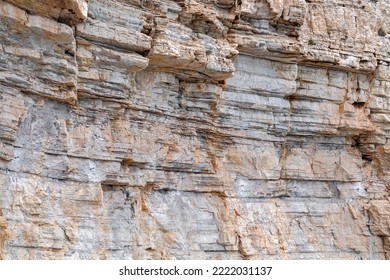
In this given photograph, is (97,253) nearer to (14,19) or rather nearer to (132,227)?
(132,227)

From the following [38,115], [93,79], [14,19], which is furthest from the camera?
[93,79]

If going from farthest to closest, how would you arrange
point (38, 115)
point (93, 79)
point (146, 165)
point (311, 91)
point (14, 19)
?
1. point (311, 91)
2. point (146, 165)
3. point (93, 79)
4. point (38, 115)
5. point (14, 19)

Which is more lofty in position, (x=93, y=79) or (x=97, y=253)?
(x=93, y=79)

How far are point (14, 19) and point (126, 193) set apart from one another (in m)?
5.88

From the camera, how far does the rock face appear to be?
17.7 metres

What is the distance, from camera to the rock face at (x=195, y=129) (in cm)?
1769

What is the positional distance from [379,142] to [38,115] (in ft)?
44.6

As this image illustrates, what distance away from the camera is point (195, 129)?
22.8 meters

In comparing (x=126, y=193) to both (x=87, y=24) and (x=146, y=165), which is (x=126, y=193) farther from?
(x=87, y=24)

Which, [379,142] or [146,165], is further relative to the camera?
[379,142]

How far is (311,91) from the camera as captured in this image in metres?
25.8
